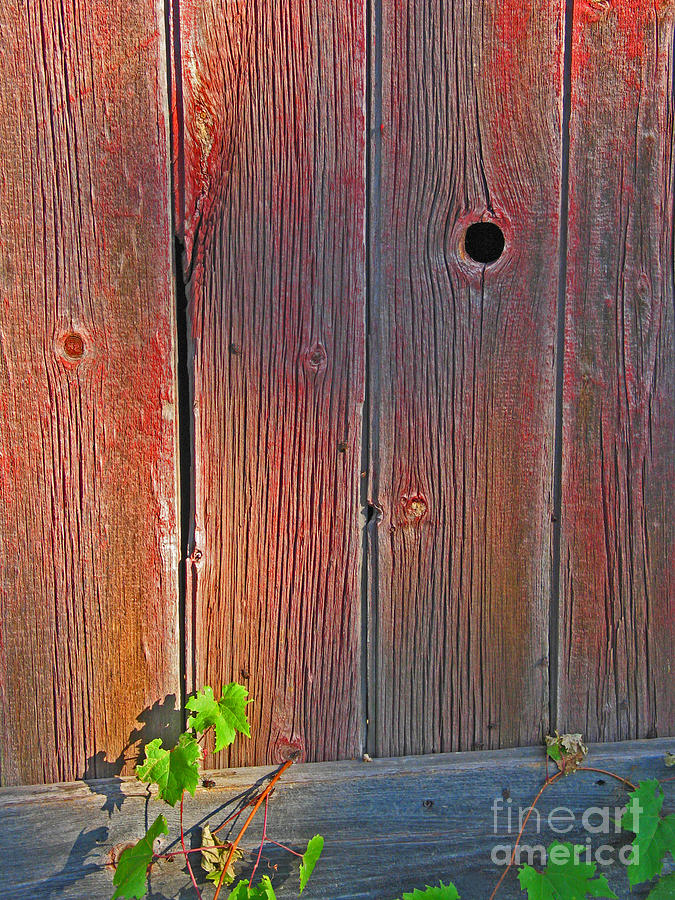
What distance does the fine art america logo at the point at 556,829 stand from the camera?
1.38 meters

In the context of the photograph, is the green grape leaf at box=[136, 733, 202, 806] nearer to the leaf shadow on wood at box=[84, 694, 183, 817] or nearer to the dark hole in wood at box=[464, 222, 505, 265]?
the leaf shadow on wood at box=[84, 694, 183, 817]

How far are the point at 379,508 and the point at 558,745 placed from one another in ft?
2.07

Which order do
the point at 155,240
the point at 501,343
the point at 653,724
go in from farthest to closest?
the point at 653,724 < the point at 501,343 < the point at 155,240

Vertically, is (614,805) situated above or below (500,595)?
below

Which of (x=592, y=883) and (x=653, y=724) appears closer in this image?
(x=592, y=883)

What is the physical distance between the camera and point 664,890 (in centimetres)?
135

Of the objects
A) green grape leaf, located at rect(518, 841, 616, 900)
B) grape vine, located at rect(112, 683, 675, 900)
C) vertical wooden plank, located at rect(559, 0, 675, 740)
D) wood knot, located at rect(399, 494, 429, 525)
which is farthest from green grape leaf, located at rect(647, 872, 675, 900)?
wood knot, located at rect(399, 494, 429, 525)

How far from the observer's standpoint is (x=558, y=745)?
141 centimetres

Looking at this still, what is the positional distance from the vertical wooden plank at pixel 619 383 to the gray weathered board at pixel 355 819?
0.51 ft

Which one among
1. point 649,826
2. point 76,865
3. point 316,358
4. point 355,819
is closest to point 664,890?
point 649,826

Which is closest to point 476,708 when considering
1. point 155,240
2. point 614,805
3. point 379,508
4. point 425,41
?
point 614,805

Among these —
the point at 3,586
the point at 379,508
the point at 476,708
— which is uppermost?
the point at 379,508

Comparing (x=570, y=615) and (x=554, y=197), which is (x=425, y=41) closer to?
(x=554, y=197)

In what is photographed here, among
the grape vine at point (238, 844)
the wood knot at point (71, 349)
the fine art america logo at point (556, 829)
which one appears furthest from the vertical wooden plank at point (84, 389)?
the fine art america logo at point (556, 829)
